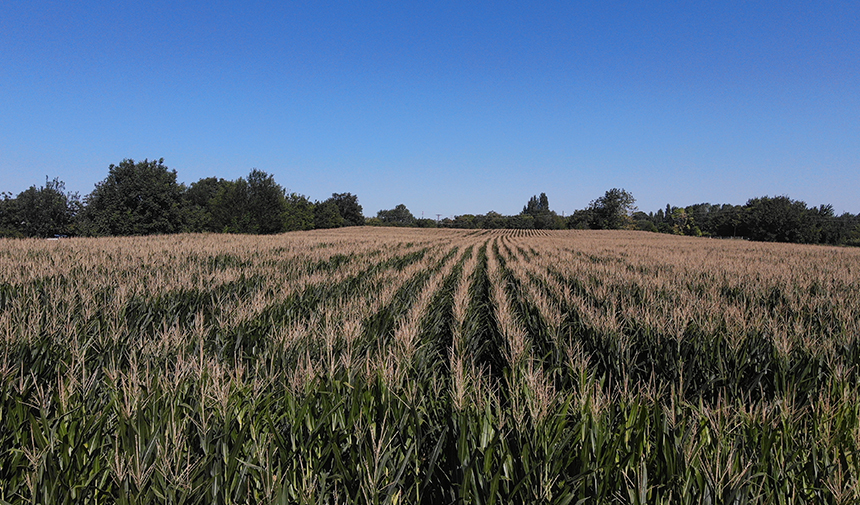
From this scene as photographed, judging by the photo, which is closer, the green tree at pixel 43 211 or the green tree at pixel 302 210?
the green tree at pixel 43 211

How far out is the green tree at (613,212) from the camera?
120 meters

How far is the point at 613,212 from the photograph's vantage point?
4791 inches

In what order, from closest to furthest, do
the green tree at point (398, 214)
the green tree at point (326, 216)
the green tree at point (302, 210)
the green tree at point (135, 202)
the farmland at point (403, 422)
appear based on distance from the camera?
1. the farmland at point (403, 422)
2. the green tree at point (135, 202)
3. the green tree at point (302, 210)
4. the green tree at point (326, 216)
5. the green tree at point (398, 214)

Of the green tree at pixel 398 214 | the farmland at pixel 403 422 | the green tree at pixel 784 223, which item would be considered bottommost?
the farmland at pixel 403 422

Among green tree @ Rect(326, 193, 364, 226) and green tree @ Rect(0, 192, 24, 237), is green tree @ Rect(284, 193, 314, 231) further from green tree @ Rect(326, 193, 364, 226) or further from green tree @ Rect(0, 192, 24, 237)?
green tree @ Rect(0, 192, 24, 237)

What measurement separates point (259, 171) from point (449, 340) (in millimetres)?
56320

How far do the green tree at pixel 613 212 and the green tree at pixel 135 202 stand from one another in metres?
118

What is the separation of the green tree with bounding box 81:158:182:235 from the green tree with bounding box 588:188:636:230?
386ft

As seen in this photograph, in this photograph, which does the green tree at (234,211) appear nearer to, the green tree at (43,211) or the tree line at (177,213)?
the tree line at (177,213)

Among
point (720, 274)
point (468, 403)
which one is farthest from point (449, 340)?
point (720, 274)

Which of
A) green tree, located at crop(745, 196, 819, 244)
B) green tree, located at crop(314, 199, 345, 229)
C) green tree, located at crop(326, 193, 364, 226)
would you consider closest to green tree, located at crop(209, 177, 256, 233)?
green tree, located at crop(314, 199, 345, 229)

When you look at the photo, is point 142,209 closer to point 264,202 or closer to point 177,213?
point 177,213

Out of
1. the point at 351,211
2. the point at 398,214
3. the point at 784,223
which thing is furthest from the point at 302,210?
the point at 784,223

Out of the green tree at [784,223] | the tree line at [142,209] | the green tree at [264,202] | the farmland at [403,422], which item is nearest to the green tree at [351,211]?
the tree line at [142,209]
